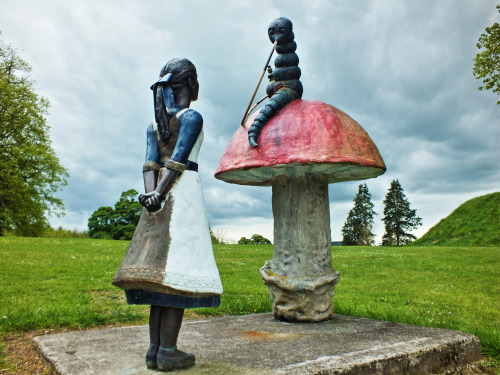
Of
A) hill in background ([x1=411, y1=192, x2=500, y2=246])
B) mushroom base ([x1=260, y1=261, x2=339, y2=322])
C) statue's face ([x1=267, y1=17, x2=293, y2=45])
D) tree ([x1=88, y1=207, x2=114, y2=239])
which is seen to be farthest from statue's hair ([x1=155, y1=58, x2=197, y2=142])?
tree ([x1=88, y1=207, x2=114, y2=239])

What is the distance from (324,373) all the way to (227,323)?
1989 mm

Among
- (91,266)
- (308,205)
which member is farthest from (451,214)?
(308,205)

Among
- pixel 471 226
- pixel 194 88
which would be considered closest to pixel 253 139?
pixel 194 88

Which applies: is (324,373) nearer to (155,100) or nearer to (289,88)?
(155,100)

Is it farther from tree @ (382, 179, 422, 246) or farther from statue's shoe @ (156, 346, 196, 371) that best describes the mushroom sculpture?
tree @ (382, 179, 422, 246)

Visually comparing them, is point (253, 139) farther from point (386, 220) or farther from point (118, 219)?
point (386, 220)

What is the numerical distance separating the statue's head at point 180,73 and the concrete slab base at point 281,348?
7.33ft

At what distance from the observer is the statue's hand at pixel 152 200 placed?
3.20 m

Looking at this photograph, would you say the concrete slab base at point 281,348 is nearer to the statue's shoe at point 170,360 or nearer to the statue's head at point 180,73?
the statue's shoe at point 170,360

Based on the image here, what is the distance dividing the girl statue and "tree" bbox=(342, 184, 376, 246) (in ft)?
107

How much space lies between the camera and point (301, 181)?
501 centimetres

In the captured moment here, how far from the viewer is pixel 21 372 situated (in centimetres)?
382

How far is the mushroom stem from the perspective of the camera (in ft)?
16.2

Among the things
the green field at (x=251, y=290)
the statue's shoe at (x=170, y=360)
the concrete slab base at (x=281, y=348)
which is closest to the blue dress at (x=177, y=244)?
the statue's shoe at (x=170, y=360)
